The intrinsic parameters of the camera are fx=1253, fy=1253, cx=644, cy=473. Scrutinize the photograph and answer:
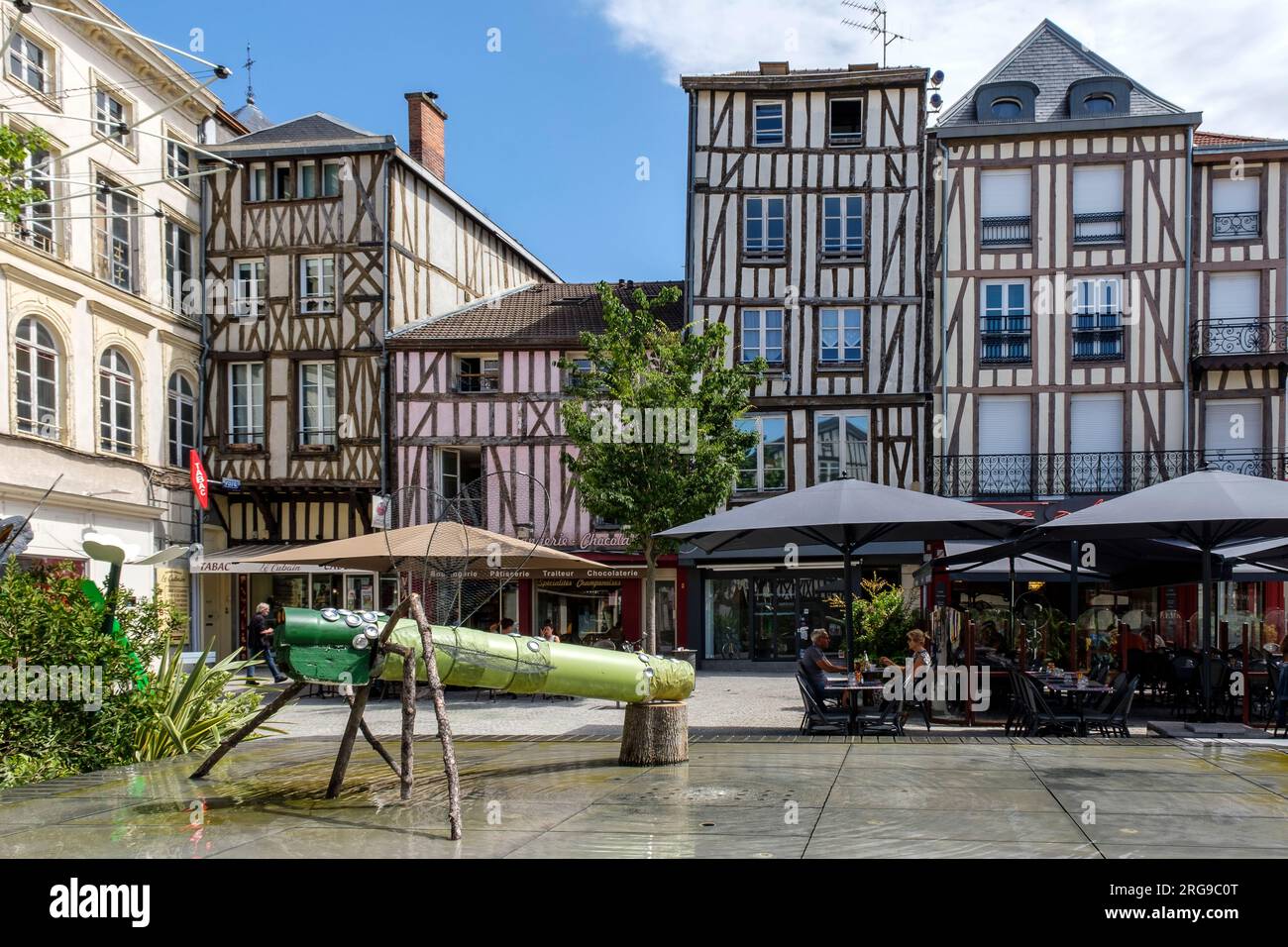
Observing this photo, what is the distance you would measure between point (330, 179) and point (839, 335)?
11.3 meters

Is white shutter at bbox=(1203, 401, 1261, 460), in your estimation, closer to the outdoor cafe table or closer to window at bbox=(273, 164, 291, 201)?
the outdoor cafe table

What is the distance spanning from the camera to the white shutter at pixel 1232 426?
24547 mm

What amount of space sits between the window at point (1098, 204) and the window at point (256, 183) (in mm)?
16951

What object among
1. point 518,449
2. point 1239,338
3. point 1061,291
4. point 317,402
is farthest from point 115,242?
point 1239,338

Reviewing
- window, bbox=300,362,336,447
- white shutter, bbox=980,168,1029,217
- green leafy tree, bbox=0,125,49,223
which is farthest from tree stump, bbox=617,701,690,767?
white shutter, bbox=980,168,1029,217

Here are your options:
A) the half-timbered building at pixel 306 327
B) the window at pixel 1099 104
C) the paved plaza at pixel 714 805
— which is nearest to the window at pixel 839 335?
the window at pixel 1099 104

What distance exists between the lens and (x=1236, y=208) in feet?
81.8

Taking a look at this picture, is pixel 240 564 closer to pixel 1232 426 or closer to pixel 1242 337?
pixel 1232 426

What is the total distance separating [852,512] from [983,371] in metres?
15.9

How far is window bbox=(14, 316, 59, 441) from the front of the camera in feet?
70.4

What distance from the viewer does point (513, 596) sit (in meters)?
26.7

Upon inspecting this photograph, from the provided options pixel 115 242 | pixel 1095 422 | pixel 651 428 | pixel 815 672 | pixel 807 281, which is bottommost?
pixel 815 672
